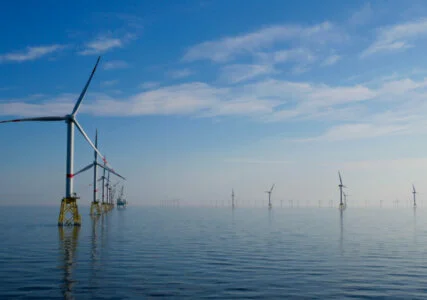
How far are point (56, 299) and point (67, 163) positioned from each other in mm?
65339

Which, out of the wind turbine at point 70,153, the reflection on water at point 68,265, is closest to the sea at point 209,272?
the reflection on water at point 68,265

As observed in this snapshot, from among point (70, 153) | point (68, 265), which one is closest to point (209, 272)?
point (68, 265)

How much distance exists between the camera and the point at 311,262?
4394 centimetres

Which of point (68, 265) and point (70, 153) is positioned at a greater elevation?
point (70, 153)

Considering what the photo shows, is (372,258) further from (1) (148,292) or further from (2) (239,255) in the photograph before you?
(1) (148,292)

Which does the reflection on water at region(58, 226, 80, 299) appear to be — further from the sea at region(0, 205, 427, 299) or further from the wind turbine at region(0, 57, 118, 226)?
the wind turbine at region(0, 57, 118, 226)

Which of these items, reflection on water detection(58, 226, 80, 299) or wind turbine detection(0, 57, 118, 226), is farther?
wind turbine detection(0, 57, 118, 226)

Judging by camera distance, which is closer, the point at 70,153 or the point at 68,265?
the point at 68,265

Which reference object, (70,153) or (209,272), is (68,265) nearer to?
(209,272)

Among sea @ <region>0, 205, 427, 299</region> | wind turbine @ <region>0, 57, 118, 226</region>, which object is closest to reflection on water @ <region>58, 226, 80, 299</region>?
sea @ <region>0, 205, 427, 299</region>

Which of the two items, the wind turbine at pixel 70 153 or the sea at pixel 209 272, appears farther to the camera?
the wind turbine at pixel 70 153

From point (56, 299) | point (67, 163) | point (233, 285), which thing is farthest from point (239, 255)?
point (67, 163)

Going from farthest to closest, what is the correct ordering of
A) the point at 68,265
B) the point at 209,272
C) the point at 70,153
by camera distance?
the point at 70,153 < the point at 68,265 < the point at 209,272

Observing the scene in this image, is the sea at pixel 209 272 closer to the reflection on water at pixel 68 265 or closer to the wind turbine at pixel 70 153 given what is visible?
the reflection on water at pixel 68 265
